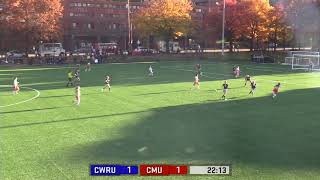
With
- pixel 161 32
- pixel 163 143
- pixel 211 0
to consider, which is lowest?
pixel 163 143

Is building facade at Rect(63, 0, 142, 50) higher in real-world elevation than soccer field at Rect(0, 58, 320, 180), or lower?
higher

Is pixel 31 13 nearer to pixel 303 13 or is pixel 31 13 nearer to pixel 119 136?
pixel 303 13

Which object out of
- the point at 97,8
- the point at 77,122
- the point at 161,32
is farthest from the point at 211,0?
the point at 77,122

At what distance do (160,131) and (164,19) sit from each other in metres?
56.4

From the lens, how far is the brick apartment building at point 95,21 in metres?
90.1

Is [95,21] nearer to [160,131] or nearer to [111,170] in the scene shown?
[160,131]

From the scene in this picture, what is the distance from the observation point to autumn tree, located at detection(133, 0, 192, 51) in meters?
73.6

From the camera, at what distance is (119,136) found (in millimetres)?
17859

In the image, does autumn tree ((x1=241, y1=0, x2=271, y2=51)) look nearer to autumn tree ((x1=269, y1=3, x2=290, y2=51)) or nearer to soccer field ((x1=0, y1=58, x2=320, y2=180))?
autumn tree ((x1=269, y1=3, x2=290, y2=51))

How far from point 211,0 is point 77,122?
9311 centimetres

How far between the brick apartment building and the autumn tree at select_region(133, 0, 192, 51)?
14.2 m

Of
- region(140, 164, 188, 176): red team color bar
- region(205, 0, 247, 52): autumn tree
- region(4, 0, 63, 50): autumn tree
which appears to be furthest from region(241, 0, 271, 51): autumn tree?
region(140, 164, 188, 176): red team color bar

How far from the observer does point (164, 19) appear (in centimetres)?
7362

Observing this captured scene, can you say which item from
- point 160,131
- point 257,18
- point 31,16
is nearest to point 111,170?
point 160,131
